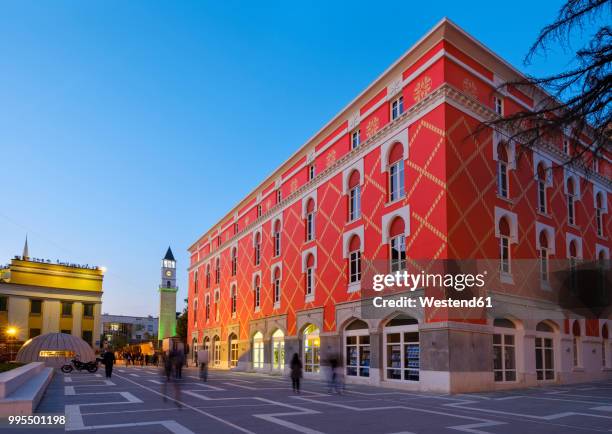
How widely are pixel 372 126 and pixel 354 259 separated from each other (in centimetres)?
692

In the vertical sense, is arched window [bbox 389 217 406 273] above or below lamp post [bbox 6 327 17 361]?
above

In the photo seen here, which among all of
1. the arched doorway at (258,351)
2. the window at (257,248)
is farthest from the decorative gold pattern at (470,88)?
the arched doorway at (258,351)

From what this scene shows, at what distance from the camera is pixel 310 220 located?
34594 millimetres

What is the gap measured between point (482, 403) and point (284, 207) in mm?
23377

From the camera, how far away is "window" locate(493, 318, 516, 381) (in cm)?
2309

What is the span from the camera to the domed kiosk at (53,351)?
4059 cm

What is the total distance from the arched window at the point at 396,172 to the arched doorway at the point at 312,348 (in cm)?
1039

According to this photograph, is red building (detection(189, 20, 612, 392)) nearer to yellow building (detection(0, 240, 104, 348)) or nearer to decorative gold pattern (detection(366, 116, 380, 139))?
decorative gold pattern (detection(366, 116, 380, 139))

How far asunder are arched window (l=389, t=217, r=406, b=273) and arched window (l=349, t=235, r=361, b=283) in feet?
9.95

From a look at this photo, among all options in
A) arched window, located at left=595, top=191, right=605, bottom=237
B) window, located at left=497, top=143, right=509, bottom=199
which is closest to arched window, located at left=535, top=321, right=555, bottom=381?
window, located at left=497, top=143, right=509, bottom=199

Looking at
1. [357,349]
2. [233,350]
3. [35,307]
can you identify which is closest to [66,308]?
[35,307]

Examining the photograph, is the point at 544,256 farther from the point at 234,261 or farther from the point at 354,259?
the point at 234,261

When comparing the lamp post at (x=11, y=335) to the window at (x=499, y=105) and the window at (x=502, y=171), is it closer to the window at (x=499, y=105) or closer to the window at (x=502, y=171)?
the window at (x=502, y=171)

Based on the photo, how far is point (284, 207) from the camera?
126 feet
